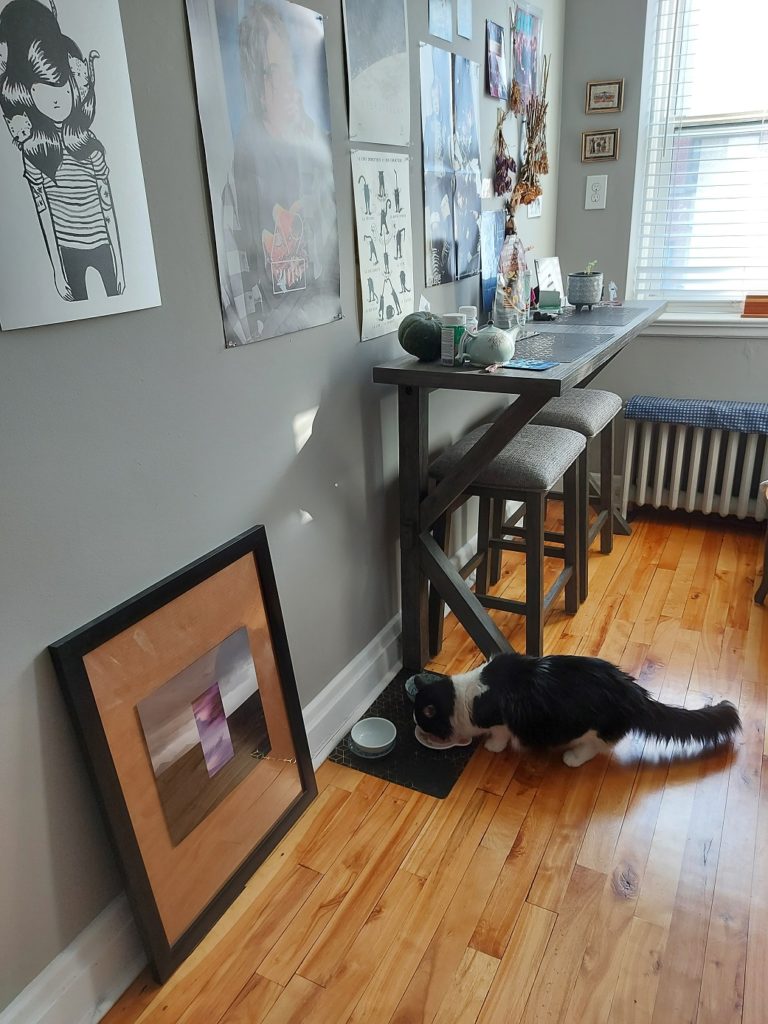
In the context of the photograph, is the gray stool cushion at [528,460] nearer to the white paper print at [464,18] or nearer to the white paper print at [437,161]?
the white paper print at [437,161]

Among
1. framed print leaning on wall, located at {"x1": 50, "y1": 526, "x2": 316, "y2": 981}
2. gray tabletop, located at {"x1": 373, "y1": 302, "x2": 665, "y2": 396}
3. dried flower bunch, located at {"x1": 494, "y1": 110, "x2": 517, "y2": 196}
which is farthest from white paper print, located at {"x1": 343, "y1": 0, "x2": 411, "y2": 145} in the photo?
framed print leaning on wall, located at {"x1": 50, "y1": 526, "x2": 316, "y2": 981}

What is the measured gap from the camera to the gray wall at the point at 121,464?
1146mm

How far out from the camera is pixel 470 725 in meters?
1.90

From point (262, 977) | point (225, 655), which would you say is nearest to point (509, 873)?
point (262, 977)

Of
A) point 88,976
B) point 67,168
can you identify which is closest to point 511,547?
point 88,976

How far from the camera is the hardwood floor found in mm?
1379

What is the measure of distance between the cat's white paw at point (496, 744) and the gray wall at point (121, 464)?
0.71m

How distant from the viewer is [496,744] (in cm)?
197

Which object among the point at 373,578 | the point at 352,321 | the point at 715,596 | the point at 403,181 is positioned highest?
the point at 403,181

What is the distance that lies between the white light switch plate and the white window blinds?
0.58 feet

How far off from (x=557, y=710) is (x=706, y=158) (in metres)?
2.50

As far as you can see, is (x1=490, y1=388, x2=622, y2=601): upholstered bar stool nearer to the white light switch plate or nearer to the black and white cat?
the black and white cat

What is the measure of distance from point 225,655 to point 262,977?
61 cm

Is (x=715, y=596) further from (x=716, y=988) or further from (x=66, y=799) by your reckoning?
(x=66, y=799)
